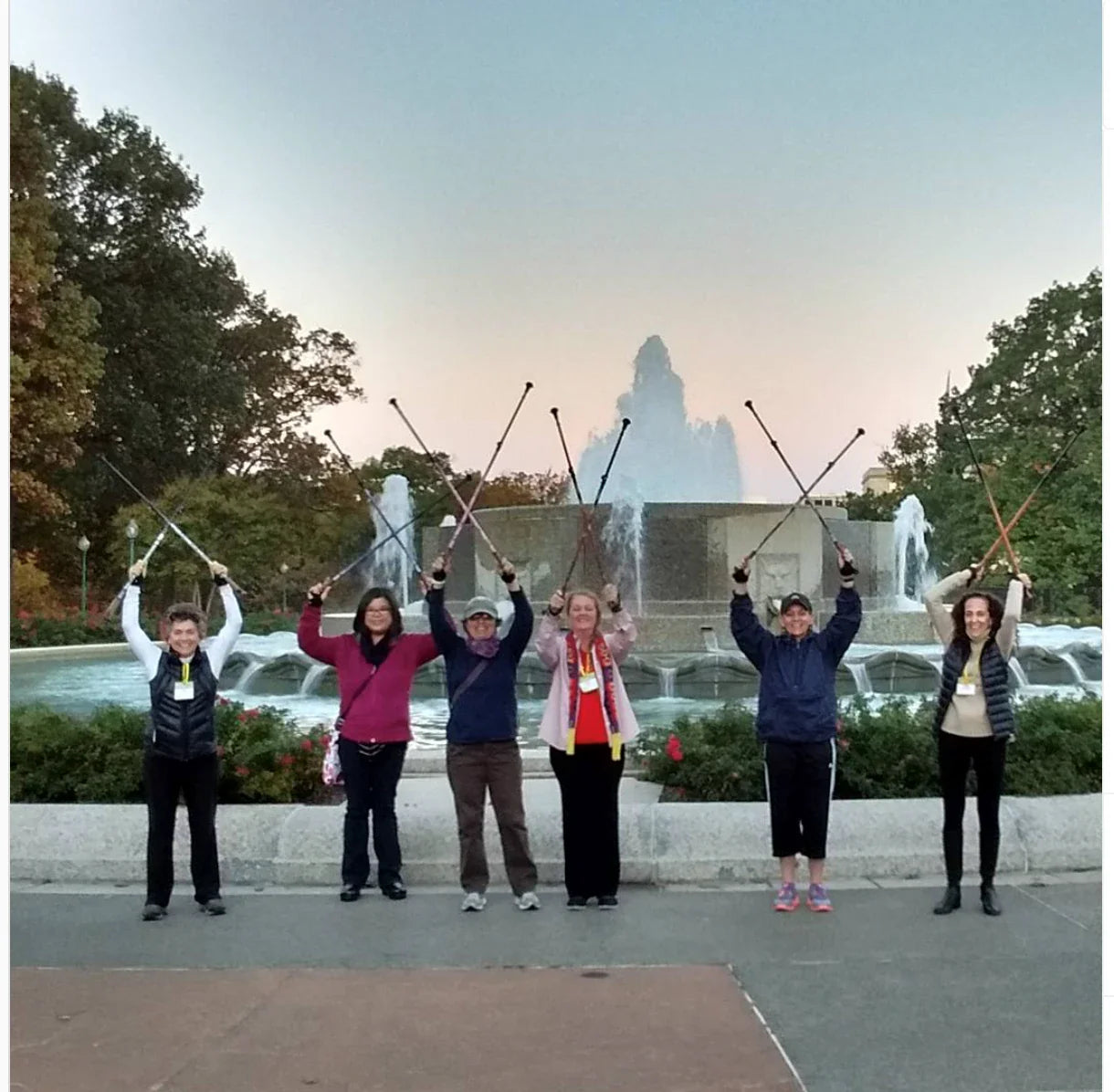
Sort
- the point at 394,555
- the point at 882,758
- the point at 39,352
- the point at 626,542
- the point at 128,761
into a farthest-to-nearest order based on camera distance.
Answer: the point at 39,352, the point at 394,555, the point at 626,542, the point at 882,758, the point at 128,761

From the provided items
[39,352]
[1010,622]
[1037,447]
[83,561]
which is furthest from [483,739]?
[1037,447]

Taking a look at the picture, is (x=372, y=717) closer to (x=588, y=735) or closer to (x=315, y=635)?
(x=315, y=635)

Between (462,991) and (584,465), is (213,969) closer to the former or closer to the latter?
(462,991)

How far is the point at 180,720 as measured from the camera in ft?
18.9

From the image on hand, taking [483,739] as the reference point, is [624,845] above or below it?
below

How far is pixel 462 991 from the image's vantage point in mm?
4477

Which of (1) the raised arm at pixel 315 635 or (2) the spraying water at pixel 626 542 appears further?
(2) the spraying water at pixel 626 542

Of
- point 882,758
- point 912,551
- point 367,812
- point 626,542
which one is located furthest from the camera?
point 912,551

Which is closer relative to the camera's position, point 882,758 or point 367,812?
point 367,812

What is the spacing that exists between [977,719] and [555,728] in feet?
6.71

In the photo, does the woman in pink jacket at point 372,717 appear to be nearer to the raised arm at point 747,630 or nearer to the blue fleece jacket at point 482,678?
the blue fleece jacket at point 482,678

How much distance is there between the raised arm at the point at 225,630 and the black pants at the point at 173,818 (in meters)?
0.48

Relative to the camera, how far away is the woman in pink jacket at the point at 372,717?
5.93 m

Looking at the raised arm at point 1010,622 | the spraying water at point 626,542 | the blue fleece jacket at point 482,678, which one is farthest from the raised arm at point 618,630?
the spraying water at point 626,542
